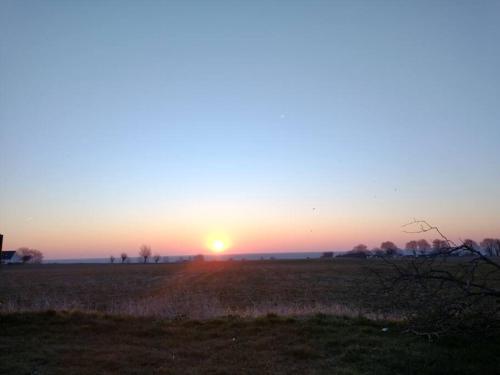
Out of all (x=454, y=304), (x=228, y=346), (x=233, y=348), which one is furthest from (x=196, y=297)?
(x=454, y=304)

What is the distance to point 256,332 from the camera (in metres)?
10.5

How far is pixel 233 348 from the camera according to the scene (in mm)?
9102

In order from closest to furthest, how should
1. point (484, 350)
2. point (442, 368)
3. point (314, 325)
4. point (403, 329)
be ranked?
point (442, 368) < point (484, 350) < point (403, 329) < point (314, 325)

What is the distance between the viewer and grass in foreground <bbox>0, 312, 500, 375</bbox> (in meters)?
7.59

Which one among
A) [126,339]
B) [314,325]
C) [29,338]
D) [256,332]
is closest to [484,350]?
[314,325]

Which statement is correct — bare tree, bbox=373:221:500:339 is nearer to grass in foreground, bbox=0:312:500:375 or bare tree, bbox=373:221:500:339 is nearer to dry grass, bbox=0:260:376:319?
grass in foreground, bbox=0:312:500:375

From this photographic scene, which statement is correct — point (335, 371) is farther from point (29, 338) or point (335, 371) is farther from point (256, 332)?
point (29, 338)

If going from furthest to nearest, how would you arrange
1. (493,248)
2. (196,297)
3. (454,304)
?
(196,297), (493,248), (454,304)

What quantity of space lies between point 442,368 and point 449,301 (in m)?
1.82

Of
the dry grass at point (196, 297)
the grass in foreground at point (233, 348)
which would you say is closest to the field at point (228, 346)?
the grass in foreground at point (233, 348)

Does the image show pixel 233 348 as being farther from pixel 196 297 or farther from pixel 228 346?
pixel 196 297

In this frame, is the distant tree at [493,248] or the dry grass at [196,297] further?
the dry grass at [196,297]

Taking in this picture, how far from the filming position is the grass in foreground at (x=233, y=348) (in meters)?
7.59

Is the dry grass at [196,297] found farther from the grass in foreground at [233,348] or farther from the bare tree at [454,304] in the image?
the bare tree at [454,304]
